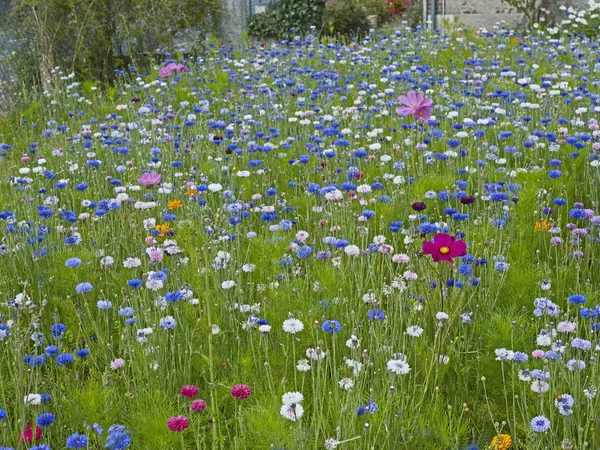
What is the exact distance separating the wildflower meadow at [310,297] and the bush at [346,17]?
10899 mm

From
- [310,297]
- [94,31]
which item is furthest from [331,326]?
[94,31]

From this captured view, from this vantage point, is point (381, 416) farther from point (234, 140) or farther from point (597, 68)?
point (597, 68)

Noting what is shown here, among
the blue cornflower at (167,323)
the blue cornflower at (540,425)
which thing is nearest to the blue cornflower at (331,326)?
the blue cornflower at (167,323)

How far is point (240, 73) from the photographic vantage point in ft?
25.8

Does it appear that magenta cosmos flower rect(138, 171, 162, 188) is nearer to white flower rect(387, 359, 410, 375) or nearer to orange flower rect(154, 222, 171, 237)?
orange flower rect(154, 222, 171, 237)

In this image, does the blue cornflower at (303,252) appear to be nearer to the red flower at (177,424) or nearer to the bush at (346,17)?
the red flower at (177,424)

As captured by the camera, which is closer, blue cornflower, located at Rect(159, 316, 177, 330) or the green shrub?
blue cornflower, located at Rect(159, 316, 177, 330)

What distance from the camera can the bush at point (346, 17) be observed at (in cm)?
A: 1580

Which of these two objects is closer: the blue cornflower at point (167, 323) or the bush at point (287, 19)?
the blue cornflower at point (167, 323)

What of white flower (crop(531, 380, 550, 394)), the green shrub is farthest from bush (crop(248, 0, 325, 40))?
white flower (crop(531, 380, 550, 394))

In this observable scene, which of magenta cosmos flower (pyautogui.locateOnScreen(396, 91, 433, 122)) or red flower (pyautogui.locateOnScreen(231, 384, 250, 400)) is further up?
magenta cosmos flower (pyautogui.locateOnScreen(396, 91, 433, 122))

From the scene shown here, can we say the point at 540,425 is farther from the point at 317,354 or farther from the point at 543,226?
the point at 543,226

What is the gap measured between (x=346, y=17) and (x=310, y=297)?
47.0 ft

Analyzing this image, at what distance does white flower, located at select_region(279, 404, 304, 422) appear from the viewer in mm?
1743
